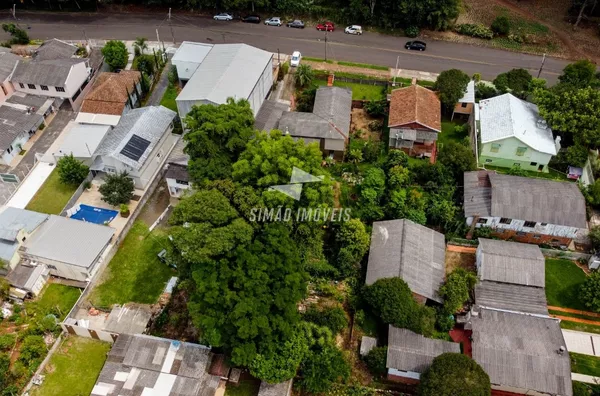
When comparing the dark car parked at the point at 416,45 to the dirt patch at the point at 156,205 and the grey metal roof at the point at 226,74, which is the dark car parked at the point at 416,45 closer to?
the grey metal roof at the point at 226,74

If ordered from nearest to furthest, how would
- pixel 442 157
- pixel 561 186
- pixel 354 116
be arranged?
pixel 561 186 → pixel 442 157 → pixel 354 116

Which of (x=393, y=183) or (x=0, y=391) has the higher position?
(x=393, y=183)

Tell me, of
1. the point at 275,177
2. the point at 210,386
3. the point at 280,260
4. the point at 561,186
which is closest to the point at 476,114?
the point at 561,186

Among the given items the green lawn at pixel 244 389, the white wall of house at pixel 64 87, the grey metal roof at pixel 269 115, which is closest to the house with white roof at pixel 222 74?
the grey metal roof at pixel 269 115

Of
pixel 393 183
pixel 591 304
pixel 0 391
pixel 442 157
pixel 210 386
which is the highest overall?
pixel 442 157

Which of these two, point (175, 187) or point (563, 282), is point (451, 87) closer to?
point (563, 282)

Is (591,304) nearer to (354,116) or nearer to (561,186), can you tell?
(561,186)

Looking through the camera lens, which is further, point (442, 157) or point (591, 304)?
point (442, 157)
